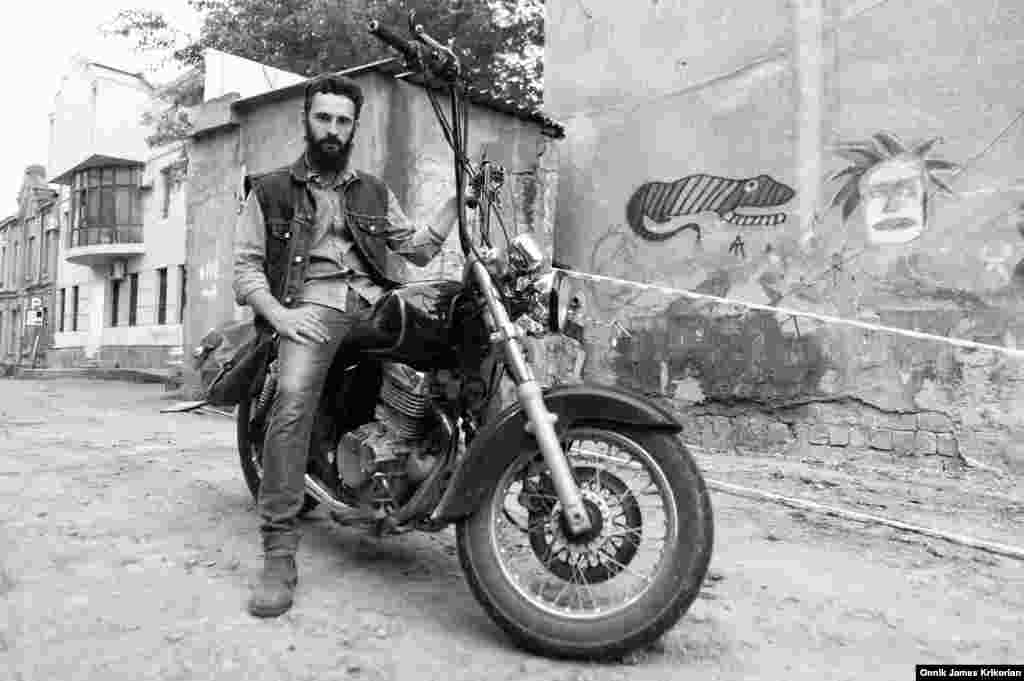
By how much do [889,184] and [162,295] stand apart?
27211 millimetres

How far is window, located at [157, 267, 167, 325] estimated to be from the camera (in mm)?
28312

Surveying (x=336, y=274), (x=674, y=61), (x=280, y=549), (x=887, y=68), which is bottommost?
(x=280, y=549)

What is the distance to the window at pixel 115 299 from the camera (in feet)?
103

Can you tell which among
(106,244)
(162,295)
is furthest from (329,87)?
(106,244)

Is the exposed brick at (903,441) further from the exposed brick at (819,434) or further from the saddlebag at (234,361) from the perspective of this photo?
the saddlebag at (234,361)

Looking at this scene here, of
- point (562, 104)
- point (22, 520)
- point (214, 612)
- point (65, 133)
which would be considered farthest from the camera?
point (65, 133)

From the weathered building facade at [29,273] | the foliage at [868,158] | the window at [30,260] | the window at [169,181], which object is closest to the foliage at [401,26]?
the window at [169,181]

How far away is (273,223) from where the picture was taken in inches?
117

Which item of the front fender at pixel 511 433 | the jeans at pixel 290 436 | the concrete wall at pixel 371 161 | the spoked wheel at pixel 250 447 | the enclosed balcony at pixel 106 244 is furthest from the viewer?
the enclosed balcony at pixel 106 244

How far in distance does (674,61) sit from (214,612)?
25.9ft

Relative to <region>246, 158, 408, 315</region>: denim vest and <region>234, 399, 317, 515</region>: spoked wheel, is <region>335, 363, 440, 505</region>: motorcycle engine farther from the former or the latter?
<region>234, 399, 317, 515</region>: spoked wheel

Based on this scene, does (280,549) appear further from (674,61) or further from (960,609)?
(674,61)

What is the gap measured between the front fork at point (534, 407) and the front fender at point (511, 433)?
2.0 inches

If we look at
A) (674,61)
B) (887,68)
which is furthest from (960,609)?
(674,61)
